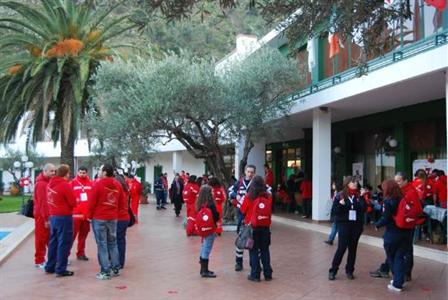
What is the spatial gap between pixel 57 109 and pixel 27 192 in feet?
88.7

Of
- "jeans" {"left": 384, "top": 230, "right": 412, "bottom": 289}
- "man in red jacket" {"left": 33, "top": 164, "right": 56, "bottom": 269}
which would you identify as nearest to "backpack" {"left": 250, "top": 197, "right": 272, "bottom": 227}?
"jeans" {"left": 384, "top": 230, "right": 412, "bottom": 289}

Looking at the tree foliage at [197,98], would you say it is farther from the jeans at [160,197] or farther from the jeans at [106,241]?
the jeans at [160,197]

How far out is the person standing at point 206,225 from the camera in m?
8.45

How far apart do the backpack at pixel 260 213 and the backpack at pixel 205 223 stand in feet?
2.29

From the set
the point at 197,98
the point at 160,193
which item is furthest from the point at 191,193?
the point at 160,193

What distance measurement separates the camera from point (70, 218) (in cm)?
858

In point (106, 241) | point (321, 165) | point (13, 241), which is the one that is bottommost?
point (13, 241)

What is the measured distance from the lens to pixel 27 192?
148ft

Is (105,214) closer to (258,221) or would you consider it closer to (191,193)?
(258,221)

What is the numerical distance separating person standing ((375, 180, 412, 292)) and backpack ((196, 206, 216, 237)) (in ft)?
8.00

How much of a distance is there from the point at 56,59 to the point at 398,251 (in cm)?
1520

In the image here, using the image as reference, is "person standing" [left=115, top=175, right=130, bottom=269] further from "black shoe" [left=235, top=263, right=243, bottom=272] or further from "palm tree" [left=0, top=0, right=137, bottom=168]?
"palm tree" [left=0, top=0, right=137, bottom=168]

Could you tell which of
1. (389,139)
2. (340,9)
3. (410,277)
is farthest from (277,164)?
(340,9)

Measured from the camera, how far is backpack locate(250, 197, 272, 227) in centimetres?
812
